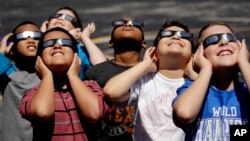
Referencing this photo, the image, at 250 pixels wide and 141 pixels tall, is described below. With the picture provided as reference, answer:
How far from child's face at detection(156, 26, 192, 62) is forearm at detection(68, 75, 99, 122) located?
28.3 inches

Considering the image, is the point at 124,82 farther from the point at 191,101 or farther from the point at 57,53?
the point at 191,101

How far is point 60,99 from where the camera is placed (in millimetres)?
4852

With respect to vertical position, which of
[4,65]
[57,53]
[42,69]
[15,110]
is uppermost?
[57,53]

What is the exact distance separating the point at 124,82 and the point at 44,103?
0.67 m

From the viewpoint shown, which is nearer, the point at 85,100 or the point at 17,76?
the point at 85,100

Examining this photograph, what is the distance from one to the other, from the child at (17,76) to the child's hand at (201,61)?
4.93 ft

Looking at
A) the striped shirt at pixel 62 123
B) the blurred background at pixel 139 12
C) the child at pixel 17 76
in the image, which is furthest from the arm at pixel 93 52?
the blurred background at pixel 139 12

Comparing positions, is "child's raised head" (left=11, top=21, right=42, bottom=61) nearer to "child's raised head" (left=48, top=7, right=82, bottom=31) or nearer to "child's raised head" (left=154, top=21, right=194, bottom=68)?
"child's raised head" (left=48, top=7, right=82, bottom=31)

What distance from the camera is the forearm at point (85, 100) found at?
4.73m

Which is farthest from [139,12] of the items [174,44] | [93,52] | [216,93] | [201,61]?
[216,93]

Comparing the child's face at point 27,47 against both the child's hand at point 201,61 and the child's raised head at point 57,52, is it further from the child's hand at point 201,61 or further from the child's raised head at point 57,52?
the child's hand at point 201,61

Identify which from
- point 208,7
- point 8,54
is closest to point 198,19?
point 208,7

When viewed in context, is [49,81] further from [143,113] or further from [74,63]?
[143,113]

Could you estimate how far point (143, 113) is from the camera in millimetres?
5090
